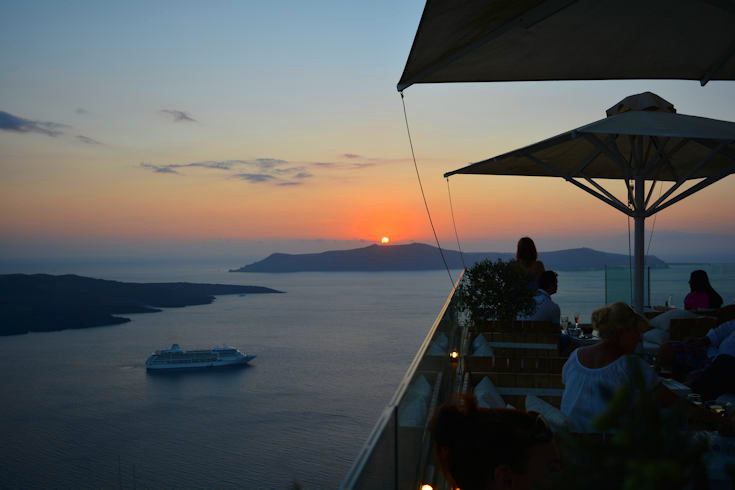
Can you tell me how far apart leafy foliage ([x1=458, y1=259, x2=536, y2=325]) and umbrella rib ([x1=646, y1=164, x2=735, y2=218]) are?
1.42m

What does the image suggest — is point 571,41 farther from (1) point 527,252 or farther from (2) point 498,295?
(2) point 498,295

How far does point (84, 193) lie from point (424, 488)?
78559 millimetres

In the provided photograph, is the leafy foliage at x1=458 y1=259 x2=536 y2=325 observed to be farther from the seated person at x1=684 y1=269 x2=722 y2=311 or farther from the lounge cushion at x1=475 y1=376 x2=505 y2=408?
the lounge cushion at x1=475 y1=376 x2=505 y2=408

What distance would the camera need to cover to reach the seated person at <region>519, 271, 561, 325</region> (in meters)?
5.19

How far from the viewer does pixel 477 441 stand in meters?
1.19

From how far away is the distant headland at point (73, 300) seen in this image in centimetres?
10038

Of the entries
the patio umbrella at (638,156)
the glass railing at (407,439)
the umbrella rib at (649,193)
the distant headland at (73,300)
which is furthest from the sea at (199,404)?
the glass railing at (407,439)

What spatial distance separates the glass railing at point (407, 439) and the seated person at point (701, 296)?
4471 mm

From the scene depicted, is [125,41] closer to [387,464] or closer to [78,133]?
[78,133]

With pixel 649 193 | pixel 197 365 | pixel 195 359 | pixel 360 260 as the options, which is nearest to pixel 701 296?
pixel 649 193

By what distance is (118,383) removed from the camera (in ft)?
227

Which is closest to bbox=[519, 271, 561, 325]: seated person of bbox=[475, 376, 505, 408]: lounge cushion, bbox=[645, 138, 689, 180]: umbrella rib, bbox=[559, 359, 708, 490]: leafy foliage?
bbox=[645, 138, 689, 180]: umbrella rib

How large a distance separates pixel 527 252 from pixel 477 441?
5.10 m

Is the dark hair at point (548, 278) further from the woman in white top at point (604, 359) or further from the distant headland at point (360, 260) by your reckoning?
the distant headland at point (360, 260)
